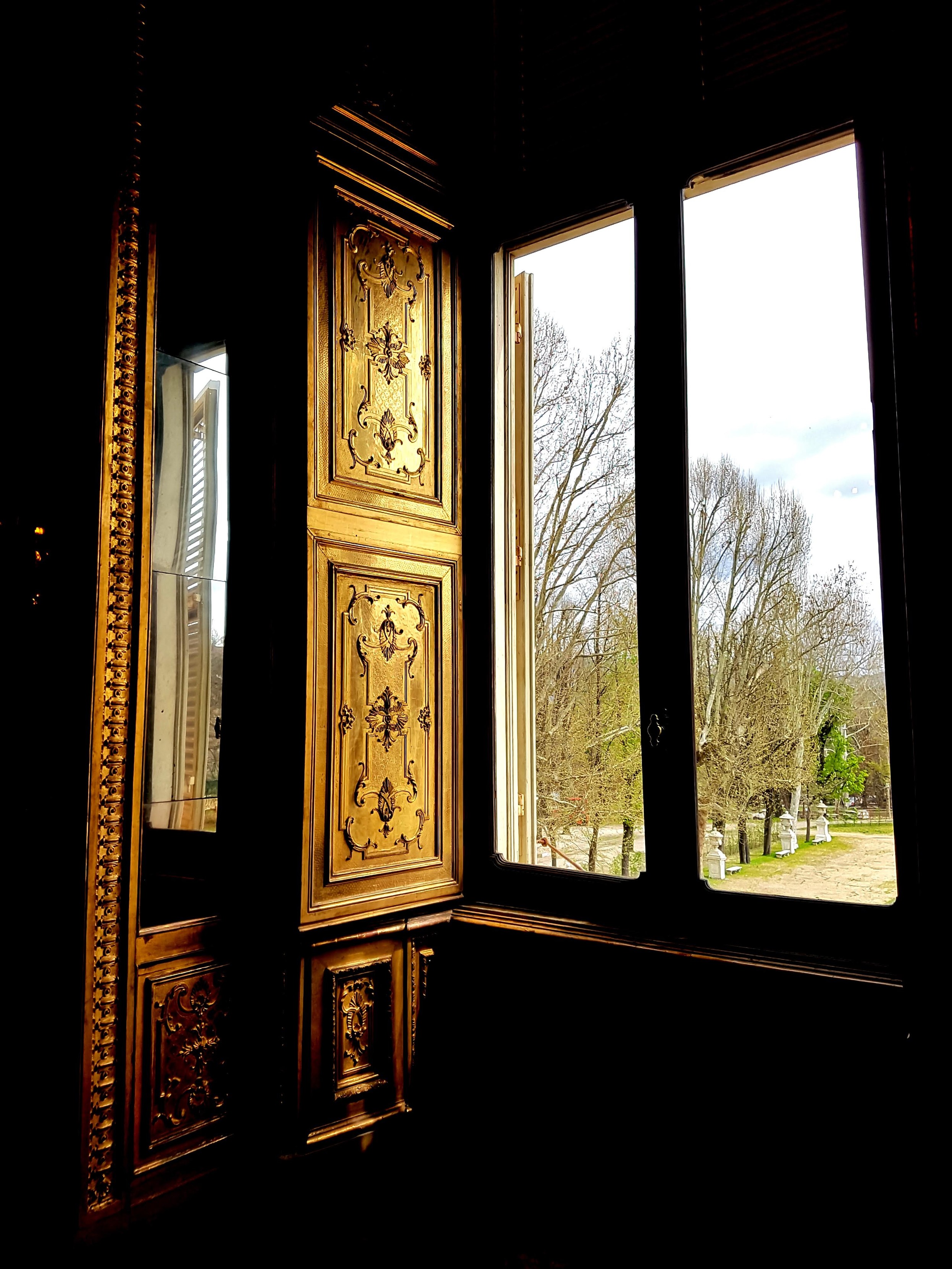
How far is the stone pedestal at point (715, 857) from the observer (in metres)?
2.36

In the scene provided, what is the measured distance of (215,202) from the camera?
2449 millimetres

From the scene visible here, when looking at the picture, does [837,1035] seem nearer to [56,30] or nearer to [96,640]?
[96,640]

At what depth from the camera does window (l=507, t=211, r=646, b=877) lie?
2.59 meters

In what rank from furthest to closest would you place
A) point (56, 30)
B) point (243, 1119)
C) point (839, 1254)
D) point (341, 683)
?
point (341, 683), point (243, 1119), point (56, 30), point (839, 1254)

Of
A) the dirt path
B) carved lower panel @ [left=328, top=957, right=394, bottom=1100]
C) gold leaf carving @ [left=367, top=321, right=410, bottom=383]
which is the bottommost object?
carved lower panel @ [left=328, top=957, right=394, bottom=1100]

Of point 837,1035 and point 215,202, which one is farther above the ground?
point 215,202

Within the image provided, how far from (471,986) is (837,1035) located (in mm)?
1005

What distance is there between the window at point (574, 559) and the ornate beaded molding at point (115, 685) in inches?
45.6

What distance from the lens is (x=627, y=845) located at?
2.53m

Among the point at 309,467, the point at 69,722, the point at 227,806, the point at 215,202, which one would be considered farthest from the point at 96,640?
the point at 215,202

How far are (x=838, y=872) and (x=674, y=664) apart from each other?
0.64 meters

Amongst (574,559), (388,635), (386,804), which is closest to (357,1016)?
(386,804)

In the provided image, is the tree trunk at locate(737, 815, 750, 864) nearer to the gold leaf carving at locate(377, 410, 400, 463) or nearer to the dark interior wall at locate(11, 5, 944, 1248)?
the dark interior wall at locate(11, 5, 944, 1248)

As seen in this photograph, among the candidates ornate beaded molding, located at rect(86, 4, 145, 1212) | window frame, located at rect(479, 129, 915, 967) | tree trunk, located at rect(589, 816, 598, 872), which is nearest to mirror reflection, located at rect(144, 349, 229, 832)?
ornate beaded molding, located at rect(86, 4, 145, 1212)
